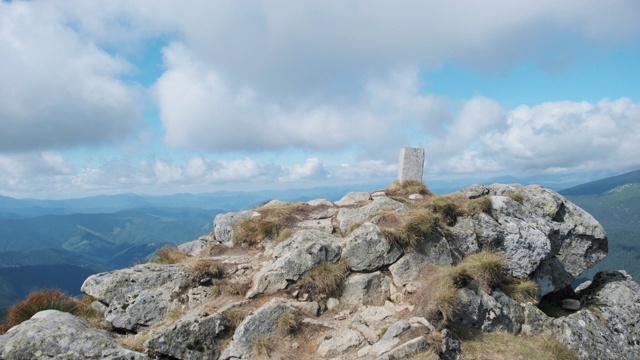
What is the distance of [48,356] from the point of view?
11273mm

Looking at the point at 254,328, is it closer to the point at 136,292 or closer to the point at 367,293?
the point at 367,293

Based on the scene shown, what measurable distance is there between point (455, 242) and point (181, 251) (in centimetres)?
1415

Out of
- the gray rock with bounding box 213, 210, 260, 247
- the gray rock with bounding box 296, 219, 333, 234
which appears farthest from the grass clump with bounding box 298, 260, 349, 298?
the gray rock with bounding box 213, 210, 260, 247

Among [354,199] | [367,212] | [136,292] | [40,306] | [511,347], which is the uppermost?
[354,199]

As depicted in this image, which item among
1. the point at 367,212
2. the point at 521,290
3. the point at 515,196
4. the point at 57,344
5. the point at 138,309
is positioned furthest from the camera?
the point at 515,196

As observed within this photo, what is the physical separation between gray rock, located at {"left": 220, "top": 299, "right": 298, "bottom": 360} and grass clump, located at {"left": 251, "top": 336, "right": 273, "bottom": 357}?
0.15 metres

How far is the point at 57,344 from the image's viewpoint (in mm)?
11570

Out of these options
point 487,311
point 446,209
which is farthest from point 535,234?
point 487,311

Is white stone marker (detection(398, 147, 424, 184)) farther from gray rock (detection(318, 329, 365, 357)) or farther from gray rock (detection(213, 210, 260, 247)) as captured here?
gray rock (detection(318, 329, 365, 357))

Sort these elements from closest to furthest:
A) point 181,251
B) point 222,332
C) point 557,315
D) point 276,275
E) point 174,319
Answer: point 222,332 → point 174,319 → point 276,275 → point 557,315 → point 181,251

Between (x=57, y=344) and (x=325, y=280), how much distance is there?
906 centimetres

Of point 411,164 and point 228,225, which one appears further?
point 411,164

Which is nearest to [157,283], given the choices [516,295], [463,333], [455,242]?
[463,333]

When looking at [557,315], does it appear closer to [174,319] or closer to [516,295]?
[516,295]
